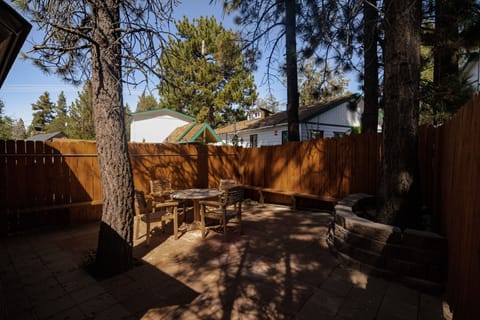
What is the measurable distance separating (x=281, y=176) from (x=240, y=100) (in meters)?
11.7

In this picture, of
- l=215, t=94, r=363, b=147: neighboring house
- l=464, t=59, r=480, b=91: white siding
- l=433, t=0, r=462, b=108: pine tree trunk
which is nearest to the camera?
l=433, t=0, r=462, b=108: pine tree trunk

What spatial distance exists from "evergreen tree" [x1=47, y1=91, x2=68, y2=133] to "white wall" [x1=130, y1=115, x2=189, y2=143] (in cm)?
2632

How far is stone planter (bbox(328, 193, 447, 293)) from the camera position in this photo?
7.45 ft

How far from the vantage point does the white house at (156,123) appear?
16.3 meters

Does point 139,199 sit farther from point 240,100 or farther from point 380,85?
point 240,100

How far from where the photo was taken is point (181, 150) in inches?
262

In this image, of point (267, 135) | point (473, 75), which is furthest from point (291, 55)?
point (267, 135)

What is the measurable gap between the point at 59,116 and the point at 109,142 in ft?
152

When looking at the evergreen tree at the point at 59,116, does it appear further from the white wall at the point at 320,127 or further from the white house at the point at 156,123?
the white wall at the point at 320,127

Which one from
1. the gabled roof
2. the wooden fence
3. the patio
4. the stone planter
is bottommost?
the patio

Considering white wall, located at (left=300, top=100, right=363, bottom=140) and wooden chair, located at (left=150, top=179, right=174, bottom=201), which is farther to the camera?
white wall, located at (left=300, top=100, right=363, bottom=140)

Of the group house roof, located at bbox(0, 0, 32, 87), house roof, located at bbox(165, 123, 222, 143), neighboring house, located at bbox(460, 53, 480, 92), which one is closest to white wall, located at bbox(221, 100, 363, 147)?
house roof, located at bbox(165, 123, 222, 143)

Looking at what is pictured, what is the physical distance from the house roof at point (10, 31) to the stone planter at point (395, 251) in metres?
3.55

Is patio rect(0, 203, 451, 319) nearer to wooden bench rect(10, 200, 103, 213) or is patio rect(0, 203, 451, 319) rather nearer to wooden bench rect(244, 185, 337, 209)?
wooden bench rect(10, 200, 103, 213)
